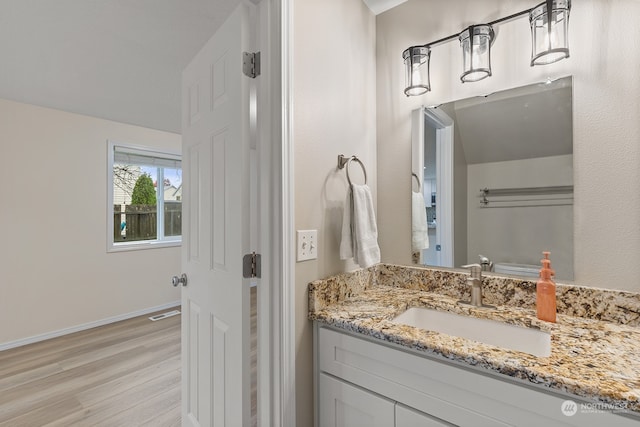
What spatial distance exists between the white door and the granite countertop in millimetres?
326

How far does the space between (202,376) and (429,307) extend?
1038mm

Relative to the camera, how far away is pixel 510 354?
77 cm

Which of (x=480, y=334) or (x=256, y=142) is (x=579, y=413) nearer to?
(x=480, y=334)

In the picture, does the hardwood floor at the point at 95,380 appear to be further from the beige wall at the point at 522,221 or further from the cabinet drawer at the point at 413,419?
the beige wall at the point at 522,221

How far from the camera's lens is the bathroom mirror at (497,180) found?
3.73ft

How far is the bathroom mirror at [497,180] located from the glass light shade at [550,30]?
107 mm

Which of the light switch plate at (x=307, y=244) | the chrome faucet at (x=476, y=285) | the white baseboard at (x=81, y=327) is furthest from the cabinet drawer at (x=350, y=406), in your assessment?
the white baseboard at (x=81, y=327)

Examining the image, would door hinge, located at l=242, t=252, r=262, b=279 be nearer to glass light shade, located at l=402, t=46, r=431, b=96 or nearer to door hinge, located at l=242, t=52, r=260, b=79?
door hinge, located at l=242, t=52, r=260, b=79

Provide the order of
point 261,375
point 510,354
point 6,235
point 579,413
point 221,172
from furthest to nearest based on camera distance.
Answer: point 6,235
point 221,172
point 261,375
point 510,354
point 579,413

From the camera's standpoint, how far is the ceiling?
5.21 ft

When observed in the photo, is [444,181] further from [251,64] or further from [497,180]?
[251,64]

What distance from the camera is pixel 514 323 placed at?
1.02 m

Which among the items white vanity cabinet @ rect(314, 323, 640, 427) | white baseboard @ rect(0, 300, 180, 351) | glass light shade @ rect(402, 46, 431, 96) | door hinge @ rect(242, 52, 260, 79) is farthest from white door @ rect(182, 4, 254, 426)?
white baseboard @ rect(0, 300, 180, 351)

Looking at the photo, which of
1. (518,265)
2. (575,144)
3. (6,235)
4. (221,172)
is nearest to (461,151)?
(575,144)
